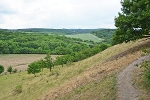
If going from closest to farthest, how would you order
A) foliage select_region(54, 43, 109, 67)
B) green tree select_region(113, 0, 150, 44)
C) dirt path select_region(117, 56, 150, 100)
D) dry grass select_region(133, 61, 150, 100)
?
1. dry grass select_region(133, 61, 150, 100)
2. dirt path select_region(117, 56, 150, 100)
3. green tree select_region(113, 0, 150, 44)
4. foliage select_region(54, 43, 109, 67)

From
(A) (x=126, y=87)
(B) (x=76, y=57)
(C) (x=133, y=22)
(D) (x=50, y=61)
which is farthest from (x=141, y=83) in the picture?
(B) (x=76, y=57)

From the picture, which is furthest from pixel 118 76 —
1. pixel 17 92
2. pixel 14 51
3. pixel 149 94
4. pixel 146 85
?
pixel 14 51

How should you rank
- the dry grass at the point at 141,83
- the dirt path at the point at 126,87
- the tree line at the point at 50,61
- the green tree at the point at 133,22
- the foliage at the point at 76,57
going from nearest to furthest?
the dry grass at the point at 141,83, the dirt path at the point at 126,87, the green tree at the point at 133,22, the tree line at the point at 50,61, the foliage at the point at 76,57

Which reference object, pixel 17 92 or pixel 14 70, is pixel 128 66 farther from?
pixel 14 70

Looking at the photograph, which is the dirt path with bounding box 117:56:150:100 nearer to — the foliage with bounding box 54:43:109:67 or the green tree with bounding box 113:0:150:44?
the green tree with bounding box 113:0:150:44

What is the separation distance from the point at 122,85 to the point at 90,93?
10.7 feet

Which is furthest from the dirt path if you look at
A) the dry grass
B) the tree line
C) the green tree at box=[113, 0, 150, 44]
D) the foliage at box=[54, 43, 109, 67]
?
the foliage at box=[54, 43, 109, 67]

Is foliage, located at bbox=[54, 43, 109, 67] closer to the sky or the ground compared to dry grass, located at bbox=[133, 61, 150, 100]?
closer to the ground

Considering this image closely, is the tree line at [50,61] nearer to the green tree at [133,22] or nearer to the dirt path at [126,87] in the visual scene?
the green tree at [133,22]

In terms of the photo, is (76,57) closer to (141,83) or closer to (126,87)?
(126,87)

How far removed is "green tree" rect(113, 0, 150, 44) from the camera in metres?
34.4

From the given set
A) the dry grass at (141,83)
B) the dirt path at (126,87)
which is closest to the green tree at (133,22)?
the dirt path at (126,87)

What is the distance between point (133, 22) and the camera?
3488 centimetres

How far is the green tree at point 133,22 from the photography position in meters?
34.4
